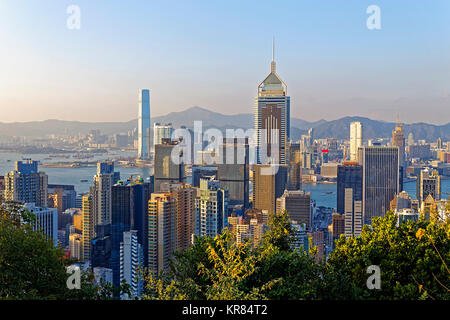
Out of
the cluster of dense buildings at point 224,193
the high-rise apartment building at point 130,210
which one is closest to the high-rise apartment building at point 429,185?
the cluster of dense buildings at point 224,193

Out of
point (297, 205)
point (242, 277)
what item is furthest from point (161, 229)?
point (242, 277)

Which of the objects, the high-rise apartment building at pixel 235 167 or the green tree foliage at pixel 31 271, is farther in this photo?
the high-rise apartment building at pixel 235 167

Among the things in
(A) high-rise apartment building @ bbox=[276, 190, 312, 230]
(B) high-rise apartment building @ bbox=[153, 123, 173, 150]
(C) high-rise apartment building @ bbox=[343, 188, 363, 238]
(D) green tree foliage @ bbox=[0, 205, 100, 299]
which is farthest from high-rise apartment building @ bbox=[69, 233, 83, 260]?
(D) green tree foliage @ bbox=[0, 205, 100, 299]

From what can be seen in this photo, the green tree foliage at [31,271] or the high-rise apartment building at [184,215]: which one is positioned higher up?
the green tree foliage at [31,271]

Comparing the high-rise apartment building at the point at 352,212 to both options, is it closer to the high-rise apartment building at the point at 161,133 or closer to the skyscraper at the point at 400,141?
the skyscraper at the point at 400,141

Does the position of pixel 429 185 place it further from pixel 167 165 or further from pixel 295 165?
pixel 167 165

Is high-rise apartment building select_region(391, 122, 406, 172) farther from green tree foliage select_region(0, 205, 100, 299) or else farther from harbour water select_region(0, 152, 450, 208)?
green tree foliage select_region(0, 205, 100, 299)
